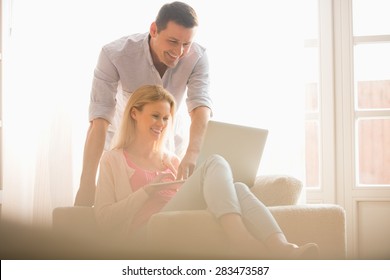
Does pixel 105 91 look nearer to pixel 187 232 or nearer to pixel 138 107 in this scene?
pixel 138 107

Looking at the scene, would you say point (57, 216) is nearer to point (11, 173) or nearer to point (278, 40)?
point (11, 173)

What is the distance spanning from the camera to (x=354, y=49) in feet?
7.00

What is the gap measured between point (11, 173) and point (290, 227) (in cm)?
118

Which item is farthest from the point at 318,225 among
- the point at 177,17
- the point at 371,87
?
the point at 371,87

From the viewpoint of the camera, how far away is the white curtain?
207cm

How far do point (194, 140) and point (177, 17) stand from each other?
357 millimetres

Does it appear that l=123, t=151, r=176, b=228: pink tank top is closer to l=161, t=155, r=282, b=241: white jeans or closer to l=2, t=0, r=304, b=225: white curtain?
l=161, t=155, r=282, b=241: white jeans

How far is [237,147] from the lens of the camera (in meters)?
1.57

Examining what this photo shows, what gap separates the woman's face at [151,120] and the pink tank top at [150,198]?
0.26ft

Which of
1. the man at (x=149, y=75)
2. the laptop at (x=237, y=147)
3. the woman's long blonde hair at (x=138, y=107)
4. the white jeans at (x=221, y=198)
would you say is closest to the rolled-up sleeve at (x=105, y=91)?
the man at (x=149, y=75)

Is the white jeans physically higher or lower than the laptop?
lower

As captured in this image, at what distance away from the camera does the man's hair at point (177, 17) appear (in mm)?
1767

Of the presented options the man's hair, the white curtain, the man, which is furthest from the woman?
the white curtain

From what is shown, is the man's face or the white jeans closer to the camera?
the white jeans
